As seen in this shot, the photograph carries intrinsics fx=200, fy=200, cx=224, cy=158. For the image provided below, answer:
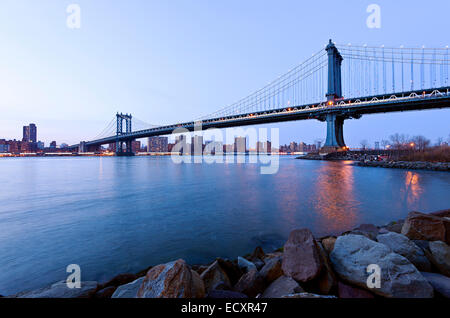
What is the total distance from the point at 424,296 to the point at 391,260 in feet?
1.18

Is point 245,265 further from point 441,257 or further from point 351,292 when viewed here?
point 441,257

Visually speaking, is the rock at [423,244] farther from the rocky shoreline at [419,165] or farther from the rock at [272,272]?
the rocky shoreline at [419,165]

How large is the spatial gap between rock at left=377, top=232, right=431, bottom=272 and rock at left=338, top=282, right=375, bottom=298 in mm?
1089

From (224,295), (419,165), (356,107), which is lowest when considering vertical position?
(224,295)

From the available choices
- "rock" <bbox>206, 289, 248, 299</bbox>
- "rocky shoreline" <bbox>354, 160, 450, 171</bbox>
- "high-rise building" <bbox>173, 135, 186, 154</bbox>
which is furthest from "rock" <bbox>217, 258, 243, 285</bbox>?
"high-rise building" <bbox>173, 135, 186, 154</bbox>

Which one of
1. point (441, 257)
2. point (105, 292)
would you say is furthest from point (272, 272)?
point (441, 257)

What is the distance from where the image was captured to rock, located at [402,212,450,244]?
3144 millimetres

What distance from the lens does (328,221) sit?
19.9 feet

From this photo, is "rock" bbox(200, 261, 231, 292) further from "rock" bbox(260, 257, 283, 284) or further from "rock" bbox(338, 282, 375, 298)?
"rock" bbox(338, 282, 375, 298)

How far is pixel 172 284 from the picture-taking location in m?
1.92

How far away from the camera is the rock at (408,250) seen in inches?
102

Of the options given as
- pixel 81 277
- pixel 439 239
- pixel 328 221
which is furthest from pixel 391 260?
pixel 81 277

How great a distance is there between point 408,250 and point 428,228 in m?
0.95
